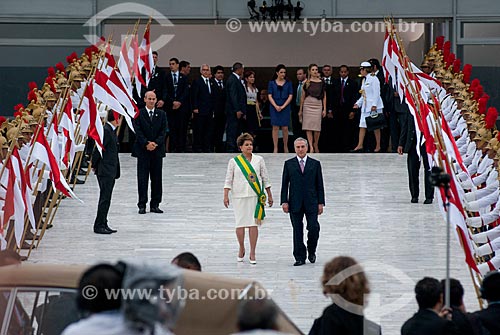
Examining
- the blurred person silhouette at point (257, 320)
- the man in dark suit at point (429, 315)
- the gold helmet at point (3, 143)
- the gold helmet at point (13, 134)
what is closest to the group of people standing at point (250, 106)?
the gold helmet at point (13, 134)

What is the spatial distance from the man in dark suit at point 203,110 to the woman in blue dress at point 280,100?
131 centimetres

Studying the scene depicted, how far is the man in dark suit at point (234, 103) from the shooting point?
963 inches

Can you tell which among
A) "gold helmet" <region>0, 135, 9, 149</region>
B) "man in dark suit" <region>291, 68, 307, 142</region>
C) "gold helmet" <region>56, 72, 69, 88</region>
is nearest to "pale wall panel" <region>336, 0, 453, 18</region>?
"man in dark suit" <region>291, 68, 307, 142</region>

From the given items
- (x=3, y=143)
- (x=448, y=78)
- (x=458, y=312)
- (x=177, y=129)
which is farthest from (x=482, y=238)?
(x=177, y=129)

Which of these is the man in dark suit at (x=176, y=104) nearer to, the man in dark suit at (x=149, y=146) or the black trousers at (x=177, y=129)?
the black trousers at (x=177, y=129)

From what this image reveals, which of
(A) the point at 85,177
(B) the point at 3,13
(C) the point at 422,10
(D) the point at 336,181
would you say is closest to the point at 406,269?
(D) the point at 336,181

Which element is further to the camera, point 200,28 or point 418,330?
point 200,28

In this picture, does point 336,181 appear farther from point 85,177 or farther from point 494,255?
point 494,255

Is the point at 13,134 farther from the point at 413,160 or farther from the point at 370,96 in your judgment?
the point at 370,96

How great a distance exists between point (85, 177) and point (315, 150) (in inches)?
231

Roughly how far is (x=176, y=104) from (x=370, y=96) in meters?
4.00

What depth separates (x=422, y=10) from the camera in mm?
26594

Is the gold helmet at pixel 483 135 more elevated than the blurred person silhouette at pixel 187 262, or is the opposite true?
the gold helmet at pixel 483 135

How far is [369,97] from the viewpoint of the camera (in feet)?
78.8
